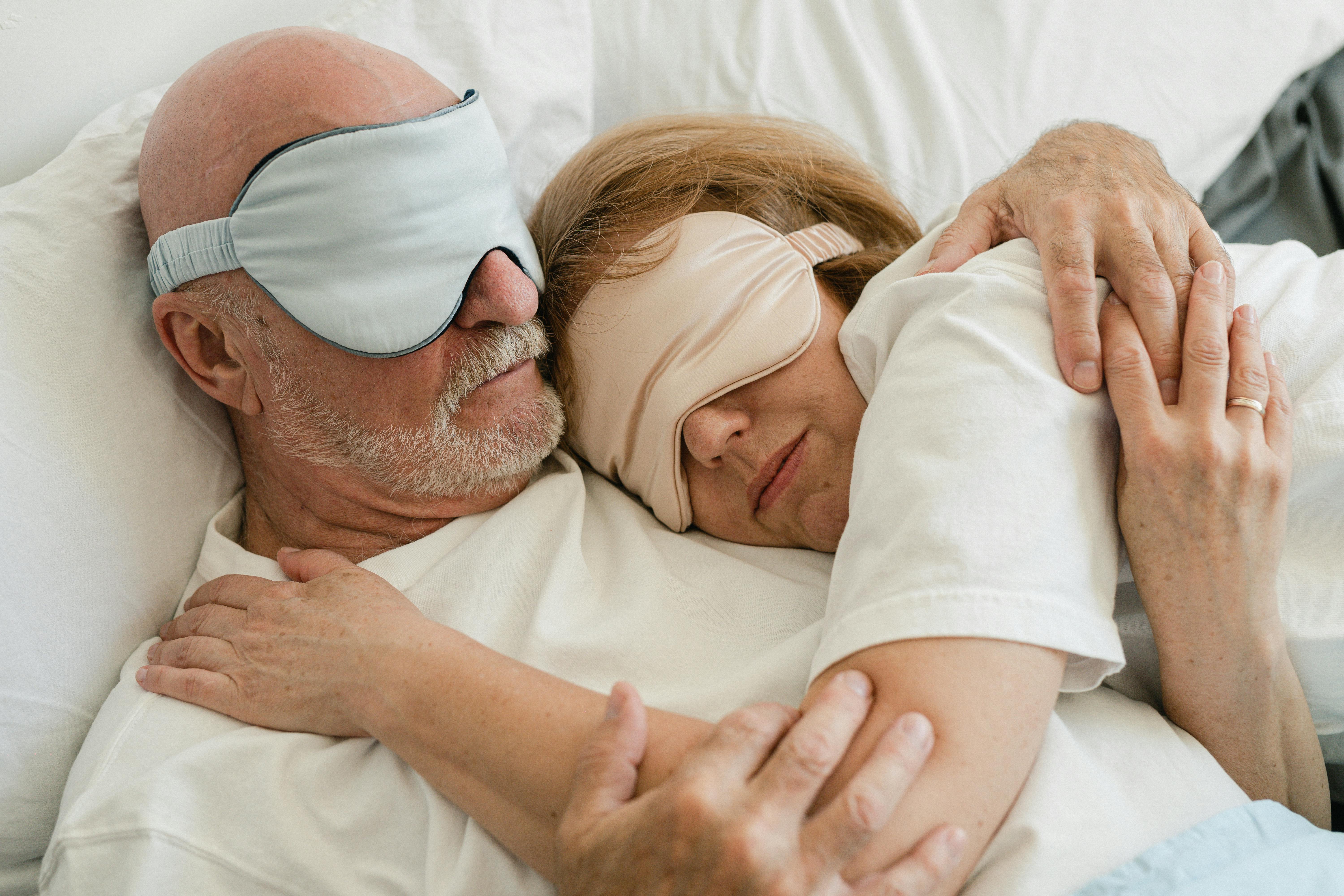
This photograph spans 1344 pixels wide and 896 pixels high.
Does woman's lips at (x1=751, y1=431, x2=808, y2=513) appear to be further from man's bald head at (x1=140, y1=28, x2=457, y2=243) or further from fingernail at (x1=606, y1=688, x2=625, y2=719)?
man's bald head at (x1=140, y1=28, x2=457, y2=243)

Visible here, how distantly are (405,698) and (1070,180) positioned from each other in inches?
38.4

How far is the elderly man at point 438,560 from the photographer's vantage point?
75cm

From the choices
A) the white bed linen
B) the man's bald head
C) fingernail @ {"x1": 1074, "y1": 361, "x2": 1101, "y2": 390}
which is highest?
the man's bald head

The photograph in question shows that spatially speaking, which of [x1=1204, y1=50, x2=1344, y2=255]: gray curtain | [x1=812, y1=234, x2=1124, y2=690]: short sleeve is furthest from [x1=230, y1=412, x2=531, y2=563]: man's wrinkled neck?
[x1=1204, y1=50, x2=1344, y2=255]: gray curtain

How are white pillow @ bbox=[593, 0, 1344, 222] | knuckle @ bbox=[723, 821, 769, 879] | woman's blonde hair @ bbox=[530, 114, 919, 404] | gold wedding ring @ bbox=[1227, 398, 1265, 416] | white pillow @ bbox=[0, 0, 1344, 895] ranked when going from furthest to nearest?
white pillow @ bbox=[593, 0, 1344, 222]
woman's blonde hair @ bbox=[530, 114, 919, 404]
white pillow @ bbox=[0, 0, 1344, 895]
gold wedding ring @ bbox=[1227, 398, 1265, 416]
knuckle @ bbox=[723, 821, 769, 879]

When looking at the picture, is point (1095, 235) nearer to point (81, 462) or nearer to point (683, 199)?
point (683, 199)

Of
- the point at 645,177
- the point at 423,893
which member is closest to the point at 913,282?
the point at 645,177

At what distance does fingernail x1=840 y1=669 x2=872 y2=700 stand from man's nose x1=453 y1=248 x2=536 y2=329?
64 cm

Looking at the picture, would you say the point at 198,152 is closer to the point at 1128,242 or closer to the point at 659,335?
the point at 659,335

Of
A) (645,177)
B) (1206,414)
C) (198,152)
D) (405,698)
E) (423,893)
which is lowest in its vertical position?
(423,893)

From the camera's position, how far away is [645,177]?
4.17 feet

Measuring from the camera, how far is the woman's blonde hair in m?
1.24

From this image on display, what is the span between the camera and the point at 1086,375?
0.88 m

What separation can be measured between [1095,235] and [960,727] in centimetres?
59
